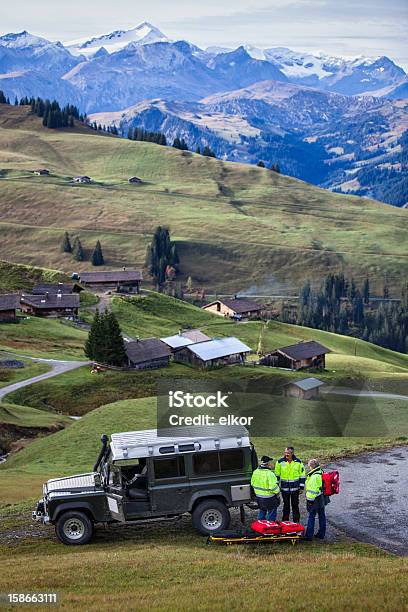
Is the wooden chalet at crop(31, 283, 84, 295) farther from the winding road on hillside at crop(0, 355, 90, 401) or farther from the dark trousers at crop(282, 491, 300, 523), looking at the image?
the dark trousers at crop(282, 491, 300, 523)

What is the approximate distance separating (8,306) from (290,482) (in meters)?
106

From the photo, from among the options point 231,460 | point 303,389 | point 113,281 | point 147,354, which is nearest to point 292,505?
point 231,460

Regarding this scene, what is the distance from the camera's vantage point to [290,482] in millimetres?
26547

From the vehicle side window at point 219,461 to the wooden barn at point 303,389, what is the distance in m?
59.5

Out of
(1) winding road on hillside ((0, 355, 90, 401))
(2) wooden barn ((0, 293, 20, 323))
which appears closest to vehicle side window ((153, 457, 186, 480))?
(1) winding road on hillside ((0, 355, 90, 401))

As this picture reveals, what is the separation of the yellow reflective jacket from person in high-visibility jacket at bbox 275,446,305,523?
3.90 feet

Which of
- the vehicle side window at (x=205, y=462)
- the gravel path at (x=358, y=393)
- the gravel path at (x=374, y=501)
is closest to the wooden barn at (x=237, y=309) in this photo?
the gravel path at (x=358, y=393)

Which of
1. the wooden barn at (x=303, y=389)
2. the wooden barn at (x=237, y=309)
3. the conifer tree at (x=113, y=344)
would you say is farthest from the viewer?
the wooden barn at (x=237, y=309)

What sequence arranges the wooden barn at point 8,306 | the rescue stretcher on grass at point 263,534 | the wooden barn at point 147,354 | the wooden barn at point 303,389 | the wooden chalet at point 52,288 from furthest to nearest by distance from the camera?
the wooden chalet at point 52,288, the wooden barn at point 8,306, the wooden barn at point 147,354, the wooden barn at point 303,389, the rescue stretcher on grass at point 263,534

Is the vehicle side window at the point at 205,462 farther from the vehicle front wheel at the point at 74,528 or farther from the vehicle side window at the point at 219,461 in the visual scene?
the vehicle front wheel at the point at 74,528

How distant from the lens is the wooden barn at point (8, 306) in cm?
12688

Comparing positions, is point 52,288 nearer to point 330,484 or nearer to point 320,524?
point 330,484

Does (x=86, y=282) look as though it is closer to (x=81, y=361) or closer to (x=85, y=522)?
Result: (x=81, y=361)

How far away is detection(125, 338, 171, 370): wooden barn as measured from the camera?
108 m
